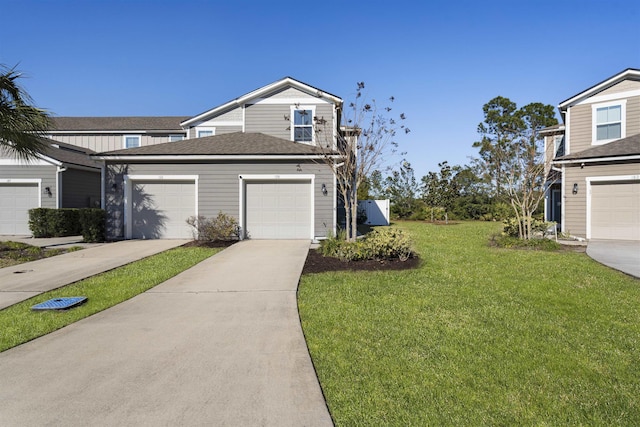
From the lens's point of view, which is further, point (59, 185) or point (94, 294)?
point (59, 185)

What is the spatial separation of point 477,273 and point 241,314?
5.14m

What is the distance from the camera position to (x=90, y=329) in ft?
14.4

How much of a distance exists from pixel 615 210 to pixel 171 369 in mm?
15801

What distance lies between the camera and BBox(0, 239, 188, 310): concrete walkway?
6.27m

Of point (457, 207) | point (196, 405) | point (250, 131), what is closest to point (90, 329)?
point (196, 405)

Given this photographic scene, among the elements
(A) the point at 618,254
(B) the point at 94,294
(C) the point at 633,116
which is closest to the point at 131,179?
(B) the point at 94,294

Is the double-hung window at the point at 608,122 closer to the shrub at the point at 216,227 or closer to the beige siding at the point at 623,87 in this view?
the beige siding at the point at 623,87

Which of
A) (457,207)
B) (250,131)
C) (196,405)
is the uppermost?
(250,131)

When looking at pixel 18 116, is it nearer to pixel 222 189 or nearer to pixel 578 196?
pixel 222 189

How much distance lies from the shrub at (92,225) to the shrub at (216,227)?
10.1 ft

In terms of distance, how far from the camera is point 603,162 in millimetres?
13039

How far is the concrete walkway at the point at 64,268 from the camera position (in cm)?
627

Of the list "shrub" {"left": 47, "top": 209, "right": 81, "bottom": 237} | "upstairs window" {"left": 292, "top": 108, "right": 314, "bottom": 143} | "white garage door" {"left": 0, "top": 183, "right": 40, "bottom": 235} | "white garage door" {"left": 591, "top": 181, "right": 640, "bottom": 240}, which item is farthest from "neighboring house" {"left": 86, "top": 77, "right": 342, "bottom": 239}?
"white garage door" {"left": 591, "top": 181, "right": 640, "bottom": 240}

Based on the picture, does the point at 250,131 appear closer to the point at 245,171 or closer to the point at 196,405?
the point at 245,171
